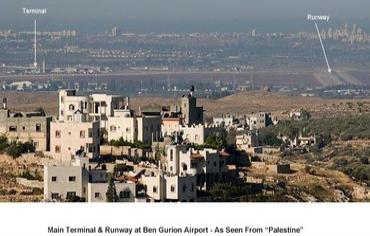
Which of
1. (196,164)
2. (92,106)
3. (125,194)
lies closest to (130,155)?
(196,164)

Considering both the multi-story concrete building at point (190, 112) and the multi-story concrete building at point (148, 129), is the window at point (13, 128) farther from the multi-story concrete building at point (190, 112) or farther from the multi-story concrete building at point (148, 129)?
the multi-story concrete building at point (190, 112)

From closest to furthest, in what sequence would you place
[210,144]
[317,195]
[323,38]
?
[317,195]
[210,144]
[323,38]

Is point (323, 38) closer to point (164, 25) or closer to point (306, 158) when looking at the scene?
point (164, 25)

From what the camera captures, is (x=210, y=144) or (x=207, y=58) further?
(x=207, y=58)

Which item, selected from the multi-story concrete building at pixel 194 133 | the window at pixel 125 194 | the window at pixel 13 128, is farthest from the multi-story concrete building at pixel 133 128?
the window at pixel 125 194

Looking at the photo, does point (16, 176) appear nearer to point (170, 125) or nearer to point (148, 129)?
point (148, 129)
